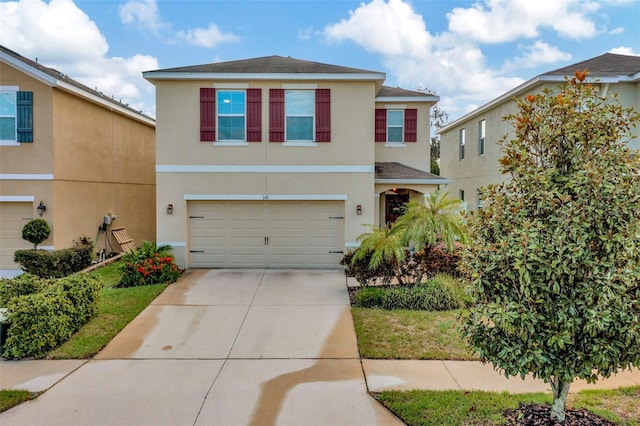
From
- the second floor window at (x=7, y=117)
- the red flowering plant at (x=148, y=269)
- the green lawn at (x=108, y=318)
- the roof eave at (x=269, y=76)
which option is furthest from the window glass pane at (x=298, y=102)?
Answer: the second floor window at (x=7, y=117)

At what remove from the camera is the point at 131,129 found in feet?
51.7

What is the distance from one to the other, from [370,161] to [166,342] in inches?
293

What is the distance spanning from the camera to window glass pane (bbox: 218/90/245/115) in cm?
1139

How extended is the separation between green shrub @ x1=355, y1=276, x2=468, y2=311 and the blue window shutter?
35.0ft

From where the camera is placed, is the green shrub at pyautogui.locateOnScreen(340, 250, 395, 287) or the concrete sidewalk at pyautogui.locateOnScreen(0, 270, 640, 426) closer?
the concrete sidewalk at pyautogui.locateOnScreen(0, 270, 640, 426)

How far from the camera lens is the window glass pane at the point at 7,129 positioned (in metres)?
11.3

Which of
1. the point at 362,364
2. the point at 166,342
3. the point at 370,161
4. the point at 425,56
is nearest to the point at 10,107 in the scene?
the point at 166,342

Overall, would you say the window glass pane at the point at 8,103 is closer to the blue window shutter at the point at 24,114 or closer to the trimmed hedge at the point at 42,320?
the blue window shutter at the point at 24,114

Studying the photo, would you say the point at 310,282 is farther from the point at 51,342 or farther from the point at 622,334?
the point at 622,334

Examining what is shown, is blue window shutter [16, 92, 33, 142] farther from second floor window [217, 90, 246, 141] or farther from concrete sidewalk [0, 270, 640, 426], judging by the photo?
concrete sidewalk [0, 270, 640, 426]

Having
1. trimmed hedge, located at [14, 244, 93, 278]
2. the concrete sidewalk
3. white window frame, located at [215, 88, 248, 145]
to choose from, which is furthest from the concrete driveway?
white window frame, located at [215, 88, 248, 145]

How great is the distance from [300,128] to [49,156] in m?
7.46

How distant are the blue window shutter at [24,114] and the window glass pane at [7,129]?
0.23 metres

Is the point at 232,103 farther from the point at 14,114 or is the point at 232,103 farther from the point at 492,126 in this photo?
the point at 492,126
